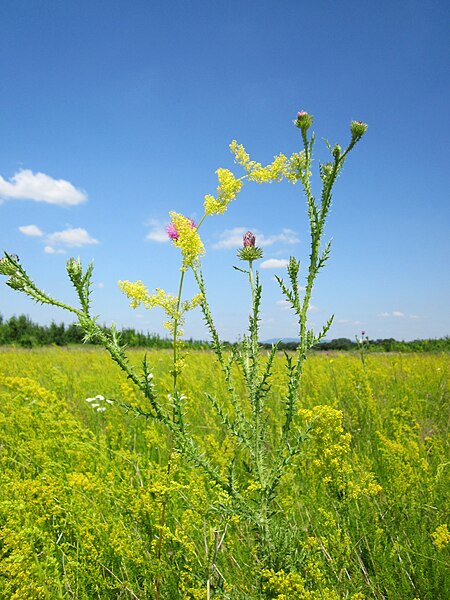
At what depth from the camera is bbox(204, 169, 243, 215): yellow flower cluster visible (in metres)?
1.96

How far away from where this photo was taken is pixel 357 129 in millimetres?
1716

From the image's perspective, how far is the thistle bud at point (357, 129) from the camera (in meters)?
1.70

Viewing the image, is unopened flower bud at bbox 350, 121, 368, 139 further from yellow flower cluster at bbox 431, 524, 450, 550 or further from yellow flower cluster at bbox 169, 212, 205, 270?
yellow flower cluster at bbox 431, 524, 450, 550

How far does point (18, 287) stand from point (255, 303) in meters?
0.85

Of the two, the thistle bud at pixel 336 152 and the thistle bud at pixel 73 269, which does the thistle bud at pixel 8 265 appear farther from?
the thistle bud at pixel 336 152

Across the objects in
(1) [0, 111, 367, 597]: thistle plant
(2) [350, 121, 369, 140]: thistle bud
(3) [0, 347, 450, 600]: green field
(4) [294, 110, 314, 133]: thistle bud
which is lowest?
(3) [0, 347, 450, 600]: green field

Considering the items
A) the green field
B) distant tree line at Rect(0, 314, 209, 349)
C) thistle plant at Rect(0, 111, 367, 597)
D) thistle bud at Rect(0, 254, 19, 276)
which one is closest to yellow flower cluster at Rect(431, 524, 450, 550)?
the green field

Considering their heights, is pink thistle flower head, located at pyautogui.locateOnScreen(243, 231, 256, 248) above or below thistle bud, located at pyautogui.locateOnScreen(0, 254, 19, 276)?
above

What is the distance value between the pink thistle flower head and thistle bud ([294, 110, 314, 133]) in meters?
0.52

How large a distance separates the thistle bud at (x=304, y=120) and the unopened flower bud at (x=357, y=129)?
0.20 meters

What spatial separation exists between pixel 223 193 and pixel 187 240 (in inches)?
11.7

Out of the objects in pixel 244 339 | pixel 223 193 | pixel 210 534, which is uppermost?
pixel 223 193

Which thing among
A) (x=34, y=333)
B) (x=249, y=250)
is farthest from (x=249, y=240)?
(x=34, y=333)

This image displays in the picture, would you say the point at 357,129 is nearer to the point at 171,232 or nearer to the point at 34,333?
the point at 171,232
